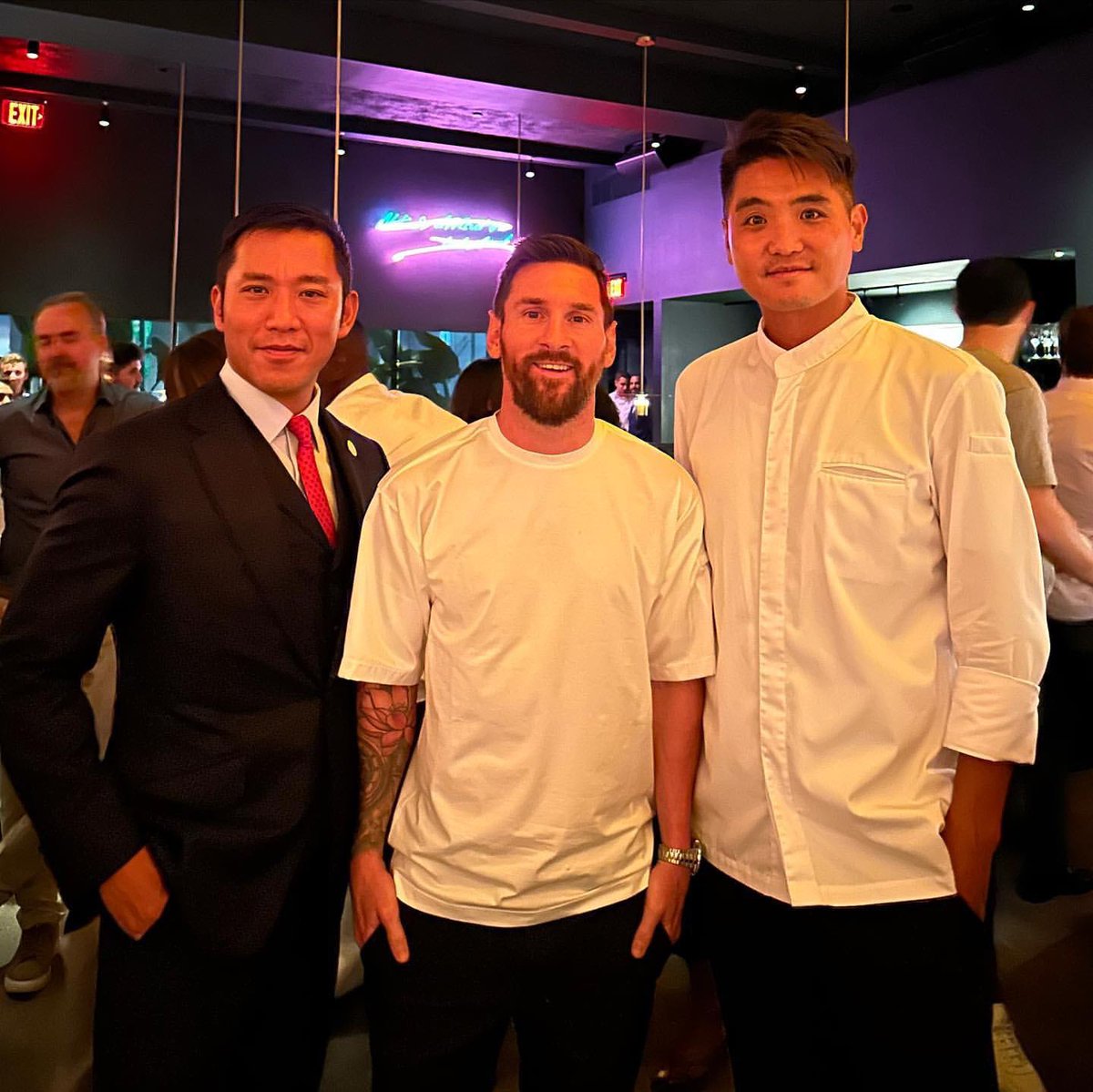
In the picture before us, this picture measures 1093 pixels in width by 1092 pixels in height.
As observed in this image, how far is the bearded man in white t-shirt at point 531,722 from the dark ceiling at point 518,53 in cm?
558

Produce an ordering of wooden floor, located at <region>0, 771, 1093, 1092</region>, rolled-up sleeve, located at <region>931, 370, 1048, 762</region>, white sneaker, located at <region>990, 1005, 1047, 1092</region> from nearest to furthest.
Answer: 1. rolled-up sleeve, located at <region>931, 370, 1048, 762</region>
2. white sneaker, located at <region>990, 1005, 1047, 1092</region>
3. wooden floor, located at <region>0, 771, 1093, 1092</region>

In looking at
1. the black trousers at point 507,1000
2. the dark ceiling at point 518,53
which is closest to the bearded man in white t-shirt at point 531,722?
the black trousers at point 507,1000

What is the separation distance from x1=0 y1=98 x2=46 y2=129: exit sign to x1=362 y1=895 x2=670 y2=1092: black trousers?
8.02 meters

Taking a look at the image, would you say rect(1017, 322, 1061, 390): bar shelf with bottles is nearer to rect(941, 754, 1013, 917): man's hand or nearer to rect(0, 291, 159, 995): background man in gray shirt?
rect(0, 291, 159, 995): background man in gray shirt

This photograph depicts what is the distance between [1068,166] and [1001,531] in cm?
517

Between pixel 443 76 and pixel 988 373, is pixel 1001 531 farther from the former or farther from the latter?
pixel 443 76

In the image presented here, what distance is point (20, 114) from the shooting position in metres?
7.56

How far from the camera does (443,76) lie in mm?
6816

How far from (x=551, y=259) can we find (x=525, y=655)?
666mm

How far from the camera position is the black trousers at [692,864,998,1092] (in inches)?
60.9

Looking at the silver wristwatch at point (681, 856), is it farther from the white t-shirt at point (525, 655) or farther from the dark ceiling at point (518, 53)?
the dark ceiling at point (518, 53)

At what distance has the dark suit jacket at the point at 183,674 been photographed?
4.94ft

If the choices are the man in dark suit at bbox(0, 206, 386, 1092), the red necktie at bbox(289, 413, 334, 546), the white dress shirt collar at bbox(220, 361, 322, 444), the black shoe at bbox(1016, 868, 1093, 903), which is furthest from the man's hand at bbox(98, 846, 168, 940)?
the black shoe at bbox(1016, 868, 1093, 903)

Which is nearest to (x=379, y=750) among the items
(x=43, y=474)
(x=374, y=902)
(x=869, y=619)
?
(x=374, y=902)
